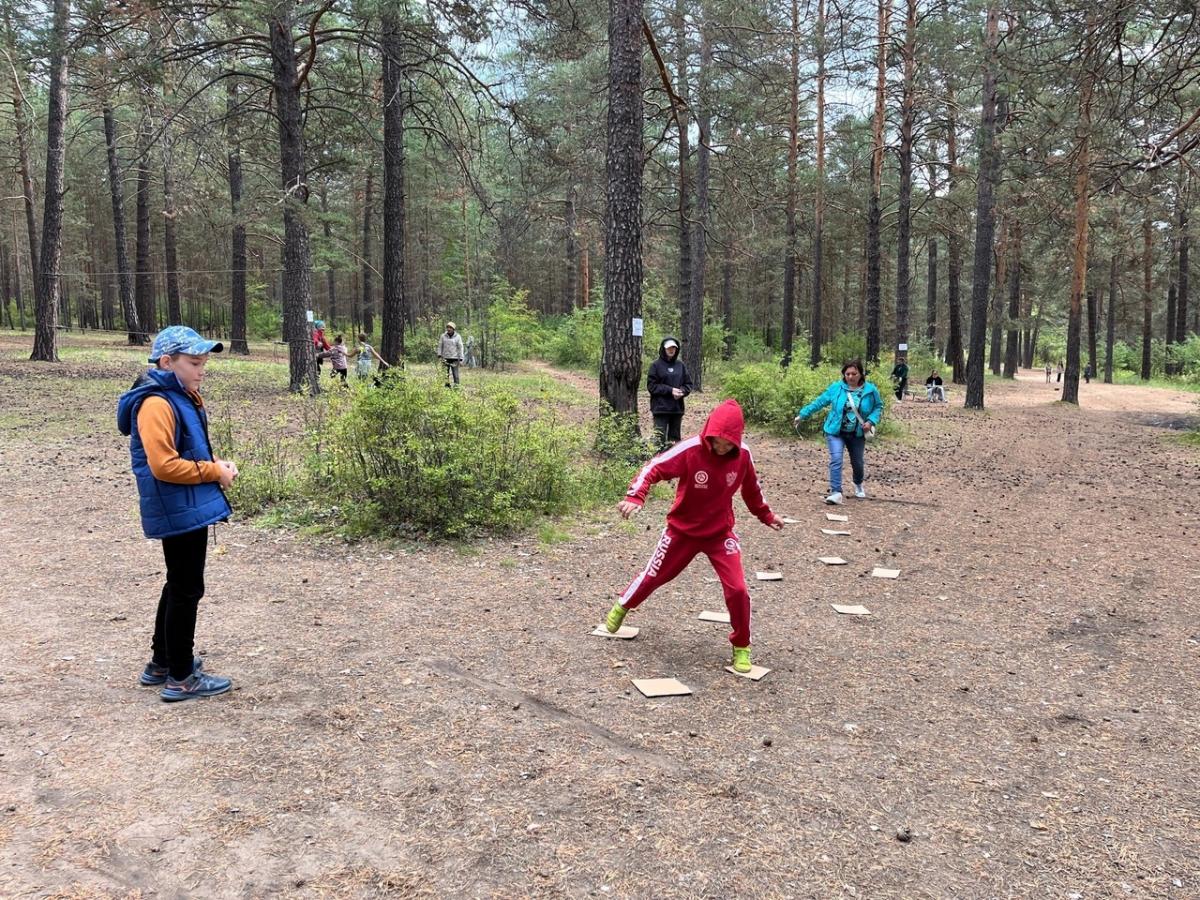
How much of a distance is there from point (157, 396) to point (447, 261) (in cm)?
4020

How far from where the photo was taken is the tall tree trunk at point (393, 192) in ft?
45.1

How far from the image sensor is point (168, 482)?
3.34 meters

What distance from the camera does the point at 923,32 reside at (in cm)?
1878

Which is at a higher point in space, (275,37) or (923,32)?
(923,32)

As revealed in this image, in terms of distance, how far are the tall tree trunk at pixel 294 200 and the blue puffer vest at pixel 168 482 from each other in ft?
31.5

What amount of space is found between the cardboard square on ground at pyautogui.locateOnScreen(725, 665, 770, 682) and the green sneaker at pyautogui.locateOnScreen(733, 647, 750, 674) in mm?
14

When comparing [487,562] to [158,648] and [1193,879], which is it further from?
[1193,879]

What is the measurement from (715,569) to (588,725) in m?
1.29

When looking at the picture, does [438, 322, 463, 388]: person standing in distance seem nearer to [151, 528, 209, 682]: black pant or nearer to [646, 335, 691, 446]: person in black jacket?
[646, 335, 691, 446]: person in black jacket

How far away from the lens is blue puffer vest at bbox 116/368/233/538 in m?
3.37

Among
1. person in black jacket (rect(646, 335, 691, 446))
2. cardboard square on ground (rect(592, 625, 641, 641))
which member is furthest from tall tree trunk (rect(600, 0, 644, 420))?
cardboard square on ground (rect(592, 625, 641, 641))

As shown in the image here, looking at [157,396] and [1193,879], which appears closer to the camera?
[1193,879]

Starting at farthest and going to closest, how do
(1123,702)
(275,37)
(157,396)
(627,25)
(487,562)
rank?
(275,37), (627,25), (487,562), (1123,702), (157,396)

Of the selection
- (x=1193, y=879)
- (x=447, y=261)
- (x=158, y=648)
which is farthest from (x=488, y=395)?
(x=447, y=261)
